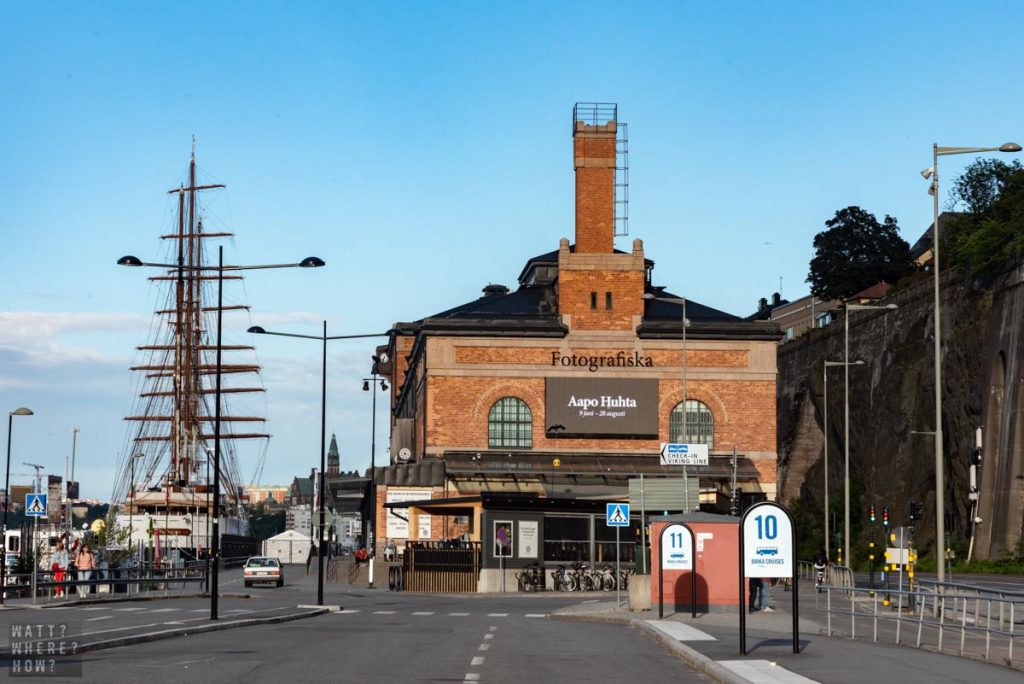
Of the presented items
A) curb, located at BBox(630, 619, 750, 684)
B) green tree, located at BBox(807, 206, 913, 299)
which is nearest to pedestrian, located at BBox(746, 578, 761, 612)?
curb, located at BBox(630, 619, 750, 684)

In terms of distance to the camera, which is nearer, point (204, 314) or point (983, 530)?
point (983, 530)

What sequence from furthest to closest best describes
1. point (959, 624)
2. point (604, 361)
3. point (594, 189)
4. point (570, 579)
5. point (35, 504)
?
point (594, 189), point (604, 361), point (570, 579), point (35, 504), point (959, 624)

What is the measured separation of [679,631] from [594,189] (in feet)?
168

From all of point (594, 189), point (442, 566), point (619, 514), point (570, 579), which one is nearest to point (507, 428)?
point (594, 189)

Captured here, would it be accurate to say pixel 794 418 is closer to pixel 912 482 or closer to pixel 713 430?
pixel 912 482

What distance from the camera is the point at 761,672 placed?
16016mm

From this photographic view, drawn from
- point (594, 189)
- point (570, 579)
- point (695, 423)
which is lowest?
point (570, 579)

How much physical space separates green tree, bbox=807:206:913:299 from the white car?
253ft

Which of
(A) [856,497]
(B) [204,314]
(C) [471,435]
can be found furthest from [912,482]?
(B) [204,314]

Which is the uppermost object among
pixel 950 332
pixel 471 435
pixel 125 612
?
pixel 950 332

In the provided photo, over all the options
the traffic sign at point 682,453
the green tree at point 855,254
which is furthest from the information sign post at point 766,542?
the green tree at point 855,254

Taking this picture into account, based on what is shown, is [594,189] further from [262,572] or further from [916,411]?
[916,411]

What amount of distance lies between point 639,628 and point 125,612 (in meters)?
12.8

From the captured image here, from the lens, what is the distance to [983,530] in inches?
2766
